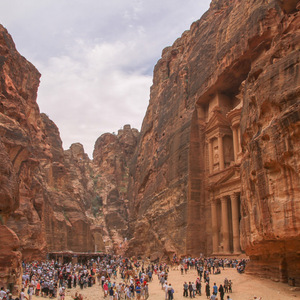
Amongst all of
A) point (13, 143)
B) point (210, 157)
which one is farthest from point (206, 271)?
point (13, 143)

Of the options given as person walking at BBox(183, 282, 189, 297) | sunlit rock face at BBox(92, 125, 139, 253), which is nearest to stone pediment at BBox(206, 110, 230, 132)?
person walking at BBox(183, 282, 189, 297)

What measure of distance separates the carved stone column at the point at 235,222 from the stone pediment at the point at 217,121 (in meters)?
7.94

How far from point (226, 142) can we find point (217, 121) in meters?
2.53

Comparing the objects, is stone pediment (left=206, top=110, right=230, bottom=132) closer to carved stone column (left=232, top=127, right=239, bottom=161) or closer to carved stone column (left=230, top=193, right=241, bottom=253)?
carved stone column (left=232, top=127, right=239, bottom=161)

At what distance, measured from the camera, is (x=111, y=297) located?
20.5 metres

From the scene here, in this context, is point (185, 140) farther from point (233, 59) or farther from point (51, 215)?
point (51, 215)

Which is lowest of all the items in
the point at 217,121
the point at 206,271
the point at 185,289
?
the point at 185,289

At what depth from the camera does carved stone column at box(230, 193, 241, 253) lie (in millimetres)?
35000

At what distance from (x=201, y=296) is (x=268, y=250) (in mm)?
5256

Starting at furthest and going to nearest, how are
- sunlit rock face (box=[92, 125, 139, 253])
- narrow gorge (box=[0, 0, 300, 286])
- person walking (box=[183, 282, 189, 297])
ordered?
sunlit rock face (box=[92, 125, 139, 253]) < person walking (box=[183, 282, 189, 297]) < narrow gorge (box=[0, 0, 300, 286])

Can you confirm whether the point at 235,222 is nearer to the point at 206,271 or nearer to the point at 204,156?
the point at 204,156

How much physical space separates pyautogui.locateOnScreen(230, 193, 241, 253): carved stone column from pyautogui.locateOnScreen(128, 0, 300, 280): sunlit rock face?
91 mm

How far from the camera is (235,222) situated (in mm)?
35719

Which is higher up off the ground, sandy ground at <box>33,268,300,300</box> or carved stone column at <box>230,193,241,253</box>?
carved stone column at <box>230,193,241,253</box>
